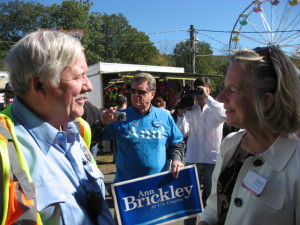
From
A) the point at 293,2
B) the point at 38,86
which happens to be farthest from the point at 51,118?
the point at 293,2

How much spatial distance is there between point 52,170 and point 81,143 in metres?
0.38

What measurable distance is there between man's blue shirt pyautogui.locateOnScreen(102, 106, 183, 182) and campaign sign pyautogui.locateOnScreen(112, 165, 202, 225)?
0.25 metres

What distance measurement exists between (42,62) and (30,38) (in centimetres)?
13

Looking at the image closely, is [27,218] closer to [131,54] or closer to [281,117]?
[281,117]

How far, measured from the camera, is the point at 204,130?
3.71 metres

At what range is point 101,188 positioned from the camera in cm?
142

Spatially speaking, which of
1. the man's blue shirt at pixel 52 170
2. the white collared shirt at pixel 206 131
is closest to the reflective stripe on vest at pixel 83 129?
the man's blue shirt at pixel 52 170

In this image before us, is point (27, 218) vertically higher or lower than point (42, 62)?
lower

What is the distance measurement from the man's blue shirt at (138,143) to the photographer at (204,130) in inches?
34.7

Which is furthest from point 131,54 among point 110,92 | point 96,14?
point 110,92

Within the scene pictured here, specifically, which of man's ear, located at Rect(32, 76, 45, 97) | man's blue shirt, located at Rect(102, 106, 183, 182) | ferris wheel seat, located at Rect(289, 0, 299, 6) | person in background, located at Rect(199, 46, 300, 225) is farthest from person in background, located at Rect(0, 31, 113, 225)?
ferris wheel seat, located at Rect(289, 0, 299, 6)

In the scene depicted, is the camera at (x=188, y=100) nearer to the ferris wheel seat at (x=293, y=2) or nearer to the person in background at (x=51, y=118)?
the person in background at (x=51, y=118)

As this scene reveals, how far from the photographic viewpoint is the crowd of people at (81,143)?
1052 millimetres

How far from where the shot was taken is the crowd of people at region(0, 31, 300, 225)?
1052 mm
